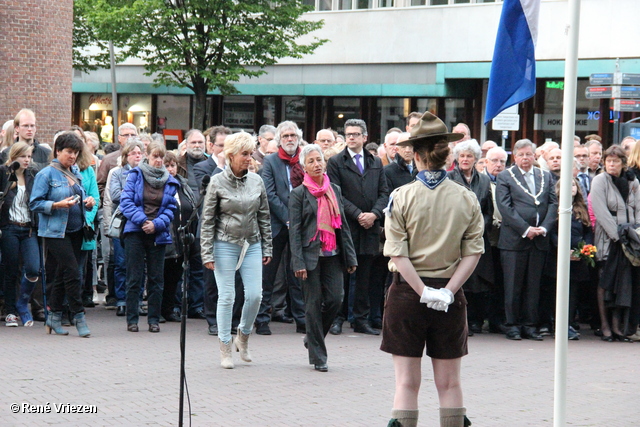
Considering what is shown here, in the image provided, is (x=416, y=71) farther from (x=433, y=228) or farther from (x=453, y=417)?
(x=453, y=417)

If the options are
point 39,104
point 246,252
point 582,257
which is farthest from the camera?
point 39,104

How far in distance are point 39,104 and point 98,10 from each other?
12625 millimetres

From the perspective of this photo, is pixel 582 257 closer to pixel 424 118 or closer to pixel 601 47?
pixel 424 118

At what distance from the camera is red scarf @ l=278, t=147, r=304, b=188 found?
11.3 m

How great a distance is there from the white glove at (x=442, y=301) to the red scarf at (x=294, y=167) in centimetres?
575

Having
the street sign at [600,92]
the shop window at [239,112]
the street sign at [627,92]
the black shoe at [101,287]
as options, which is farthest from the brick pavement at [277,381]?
A: the shop window at [239,112]

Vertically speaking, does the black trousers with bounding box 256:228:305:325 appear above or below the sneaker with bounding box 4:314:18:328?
above

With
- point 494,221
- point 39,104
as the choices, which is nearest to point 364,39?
point 39,104

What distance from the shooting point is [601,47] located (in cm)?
2936

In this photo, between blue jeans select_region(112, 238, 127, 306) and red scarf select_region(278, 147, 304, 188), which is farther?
blue jeans select_region(112, 238, 127, 306)

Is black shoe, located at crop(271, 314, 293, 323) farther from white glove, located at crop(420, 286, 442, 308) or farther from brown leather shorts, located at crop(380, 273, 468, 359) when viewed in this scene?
white glove, located at crop(420, 286, 442, 308)

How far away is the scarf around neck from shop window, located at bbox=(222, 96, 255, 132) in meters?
28.0

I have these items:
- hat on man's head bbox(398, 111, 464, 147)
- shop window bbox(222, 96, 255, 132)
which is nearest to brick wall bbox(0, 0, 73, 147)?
hat on man's head bbox(398, 111, 464, 147)

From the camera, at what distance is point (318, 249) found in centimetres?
924
